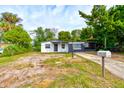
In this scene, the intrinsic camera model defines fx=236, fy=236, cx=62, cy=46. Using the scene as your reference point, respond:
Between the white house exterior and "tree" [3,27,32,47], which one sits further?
the white house exterior

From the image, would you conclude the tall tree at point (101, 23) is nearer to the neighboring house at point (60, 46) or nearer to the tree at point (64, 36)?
the neighboring house at point (60, 46)

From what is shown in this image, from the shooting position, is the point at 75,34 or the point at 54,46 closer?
the point at 54,46

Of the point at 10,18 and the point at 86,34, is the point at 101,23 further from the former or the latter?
the point at 10,18

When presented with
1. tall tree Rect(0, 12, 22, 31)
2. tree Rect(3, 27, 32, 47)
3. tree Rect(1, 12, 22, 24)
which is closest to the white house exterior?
tree Rect(3, 27, 32, 47)

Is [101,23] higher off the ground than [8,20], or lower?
lower

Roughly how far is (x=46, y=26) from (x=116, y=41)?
8177mm

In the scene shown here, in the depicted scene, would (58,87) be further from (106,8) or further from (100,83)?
(106,8)

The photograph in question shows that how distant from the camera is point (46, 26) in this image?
26.9 metres

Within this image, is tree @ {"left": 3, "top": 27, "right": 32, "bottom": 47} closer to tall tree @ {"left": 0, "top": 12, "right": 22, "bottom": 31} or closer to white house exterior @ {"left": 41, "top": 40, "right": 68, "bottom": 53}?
white house exterior @ {"left": 41, "top": 40, "right": 68, "bottom": 53}

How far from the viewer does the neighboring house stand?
89.0 ft

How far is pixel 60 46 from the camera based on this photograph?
2780 cm

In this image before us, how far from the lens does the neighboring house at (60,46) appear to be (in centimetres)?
2712

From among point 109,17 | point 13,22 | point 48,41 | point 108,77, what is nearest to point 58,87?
point 108,77

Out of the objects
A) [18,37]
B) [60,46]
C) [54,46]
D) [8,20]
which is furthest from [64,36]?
[8,20]
